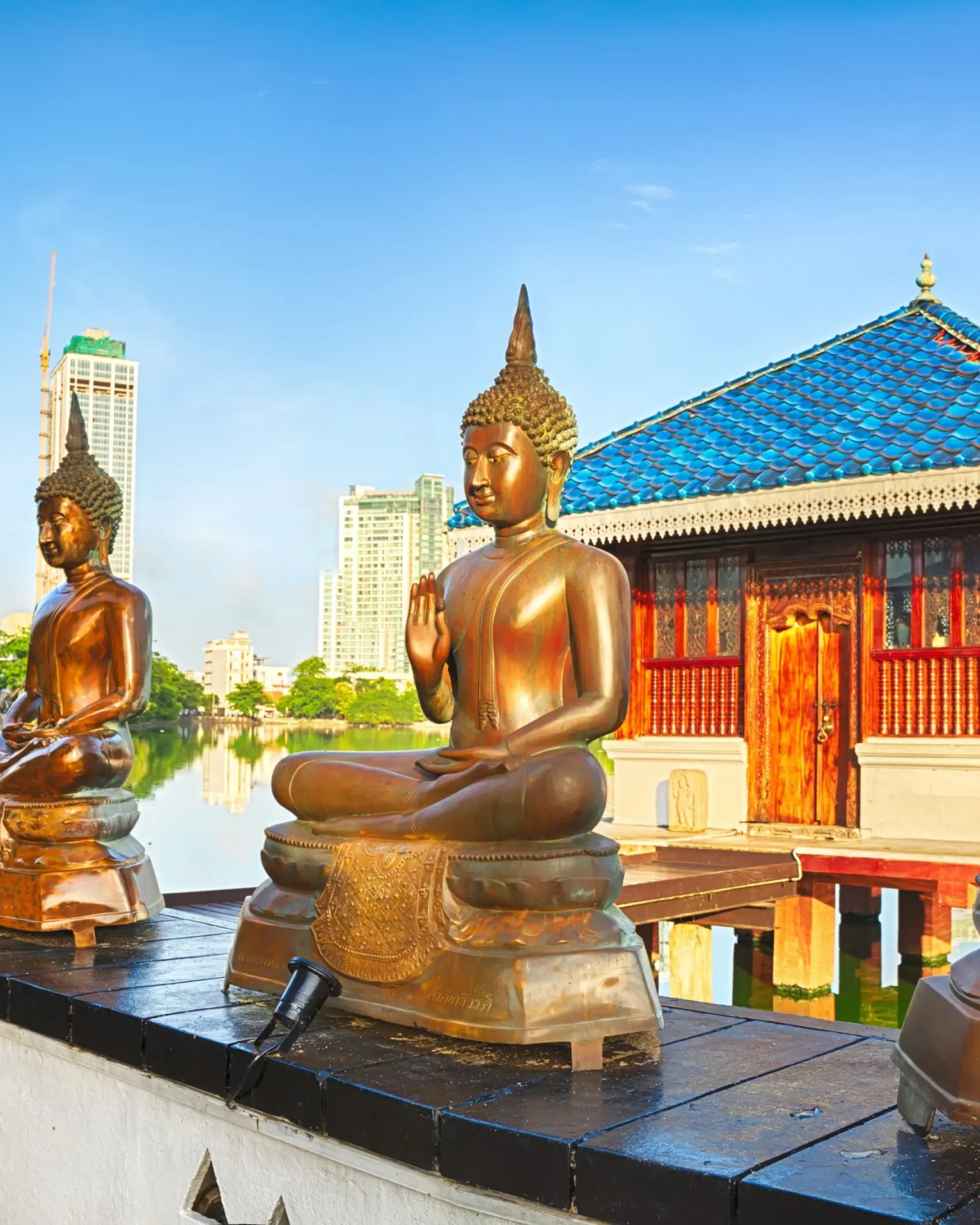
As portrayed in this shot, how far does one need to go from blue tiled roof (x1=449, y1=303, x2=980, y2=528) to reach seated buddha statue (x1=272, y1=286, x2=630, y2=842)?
602 cm

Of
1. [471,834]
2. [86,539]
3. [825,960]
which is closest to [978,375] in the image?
[825,960]

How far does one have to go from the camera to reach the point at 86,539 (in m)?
5.20

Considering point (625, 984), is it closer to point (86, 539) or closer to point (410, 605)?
Answer: point (410, 605)

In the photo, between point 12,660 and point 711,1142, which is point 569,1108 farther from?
point 12,660

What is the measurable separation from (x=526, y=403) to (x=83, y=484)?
7.46 feet

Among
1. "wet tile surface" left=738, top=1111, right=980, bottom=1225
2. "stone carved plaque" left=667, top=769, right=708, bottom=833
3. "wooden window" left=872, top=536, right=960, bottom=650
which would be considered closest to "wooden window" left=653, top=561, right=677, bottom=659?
"stone carved plaque" left=667, top=769, right=708, bottom=833

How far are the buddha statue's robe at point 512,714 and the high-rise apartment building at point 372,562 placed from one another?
76.0ft

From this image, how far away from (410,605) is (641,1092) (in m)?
1.37

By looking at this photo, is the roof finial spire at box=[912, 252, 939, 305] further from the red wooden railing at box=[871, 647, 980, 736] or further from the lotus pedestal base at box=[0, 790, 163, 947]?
the lotus pedestal base at box=[0, 790, 163, 947]

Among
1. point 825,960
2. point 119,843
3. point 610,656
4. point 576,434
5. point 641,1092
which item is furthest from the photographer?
point 825,960

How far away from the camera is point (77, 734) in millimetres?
4961

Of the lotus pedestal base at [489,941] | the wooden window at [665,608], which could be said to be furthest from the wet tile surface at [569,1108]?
the wooden window at [665,608]

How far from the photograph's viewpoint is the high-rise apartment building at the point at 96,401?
29.9ft

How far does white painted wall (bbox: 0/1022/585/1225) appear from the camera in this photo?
2.78 meters
